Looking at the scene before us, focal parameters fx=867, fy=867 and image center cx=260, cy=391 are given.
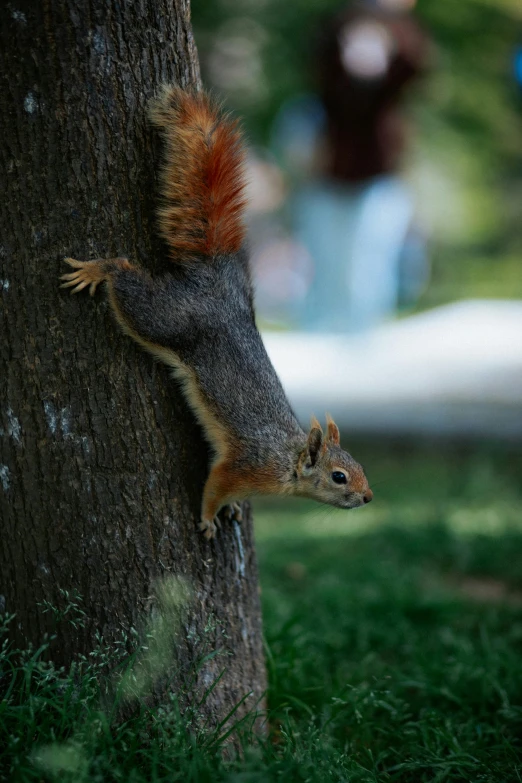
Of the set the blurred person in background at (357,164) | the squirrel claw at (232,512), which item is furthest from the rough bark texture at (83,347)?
the blurred person in background at (357,164)

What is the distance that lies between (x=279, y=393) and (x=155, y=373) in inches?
14.3

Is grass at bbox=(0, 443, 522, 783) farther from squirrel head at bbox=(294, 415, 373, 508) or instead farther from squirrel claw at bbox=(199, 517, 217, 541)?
squirrel claw at bbox=(199, 517, 217, 541)

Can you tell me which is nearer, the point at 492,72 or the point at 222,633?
the point at 222,633

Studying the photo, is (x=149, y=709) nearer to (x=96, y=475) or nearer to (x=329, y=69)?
(x=96, y=475)

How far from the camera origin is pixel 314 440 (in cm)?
A: 237

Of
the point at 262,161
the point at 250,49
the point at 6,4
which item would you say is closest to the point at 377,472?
the point at 6,4

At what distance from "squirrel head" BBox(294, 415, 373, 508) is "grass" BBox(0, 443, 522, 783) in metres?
0.29

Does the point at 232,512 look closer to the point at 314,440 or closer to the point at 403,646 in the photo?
the point at 314,440

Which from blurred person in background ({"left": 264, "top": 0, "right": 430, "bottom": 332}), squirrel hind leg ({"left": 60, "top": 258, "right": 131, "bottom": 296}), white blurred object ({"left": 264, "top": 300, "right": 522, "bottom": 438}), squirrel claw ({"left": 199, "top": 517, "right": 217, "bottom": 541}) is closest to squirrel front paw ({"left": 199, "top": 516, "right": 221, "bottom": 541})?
squirrel claw ({"left": 199, "top": 517, "right": 217, "bottom": 541})

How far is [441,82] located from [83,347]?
969cm

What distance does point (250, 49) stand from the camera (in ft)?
33.9

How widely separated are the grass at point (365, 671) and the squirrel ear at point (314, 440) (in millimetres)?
411

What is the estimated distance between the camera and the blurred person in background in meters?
6.44

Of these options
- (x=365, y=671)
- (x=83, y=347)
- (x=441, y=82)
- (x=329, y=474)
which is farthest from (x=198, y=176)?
(x=441, y=82)
